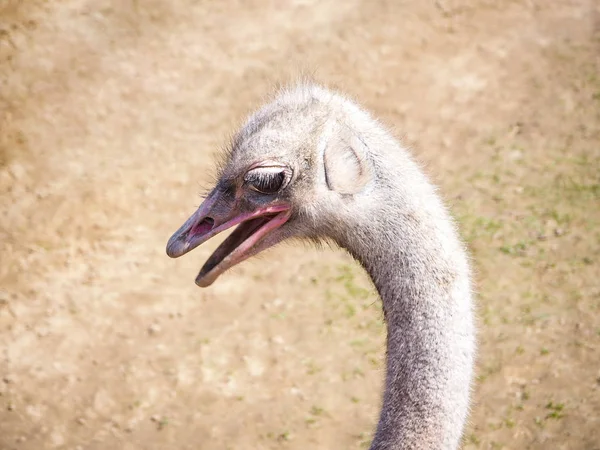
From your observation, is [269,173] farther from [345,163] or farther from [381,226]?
[381,226]

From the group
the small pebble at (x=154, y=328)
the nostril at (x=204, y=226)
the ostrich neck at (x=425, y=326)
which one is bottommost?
the ostrich neck at (x=425, y=326)

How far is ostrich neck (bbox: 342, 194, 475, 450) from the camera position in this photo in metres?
2.22

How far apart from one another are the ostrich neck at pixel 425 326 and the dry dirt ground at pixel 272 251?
705 mm

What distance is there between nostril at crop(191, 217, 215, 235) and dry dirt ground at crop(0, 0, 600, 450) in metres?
0.80

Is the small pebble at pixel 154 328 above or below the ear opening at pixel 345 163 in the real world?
above

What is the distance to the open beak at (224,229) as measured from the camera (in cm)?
250

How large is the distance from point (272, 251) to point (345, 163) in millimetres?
1737

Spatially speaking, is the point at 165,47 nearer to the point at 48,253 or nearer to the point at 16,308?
the point at 48,253

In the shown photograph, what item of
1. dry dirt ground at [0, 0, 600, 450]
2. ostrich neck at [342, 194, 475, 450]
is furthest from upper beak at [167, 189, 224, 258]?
dry dirt ground at [0, 0, 600, 450]

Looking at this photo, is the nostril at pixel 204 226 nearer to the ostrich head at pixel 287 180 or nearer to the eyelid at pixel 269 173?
the ostrich head at pixel 287 180

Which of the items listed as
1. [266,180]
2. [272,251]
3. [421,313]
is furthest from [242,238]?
[272,251]

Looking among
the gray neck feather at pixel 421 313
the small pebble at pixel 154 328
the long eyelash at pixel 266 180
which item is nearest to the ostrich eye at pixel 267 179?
the long eyelash at pixel 266 180

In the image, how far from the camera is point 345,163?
7.66 ft

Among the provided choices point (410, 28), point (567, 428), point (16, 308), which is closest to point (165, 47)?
point (410, 28)
